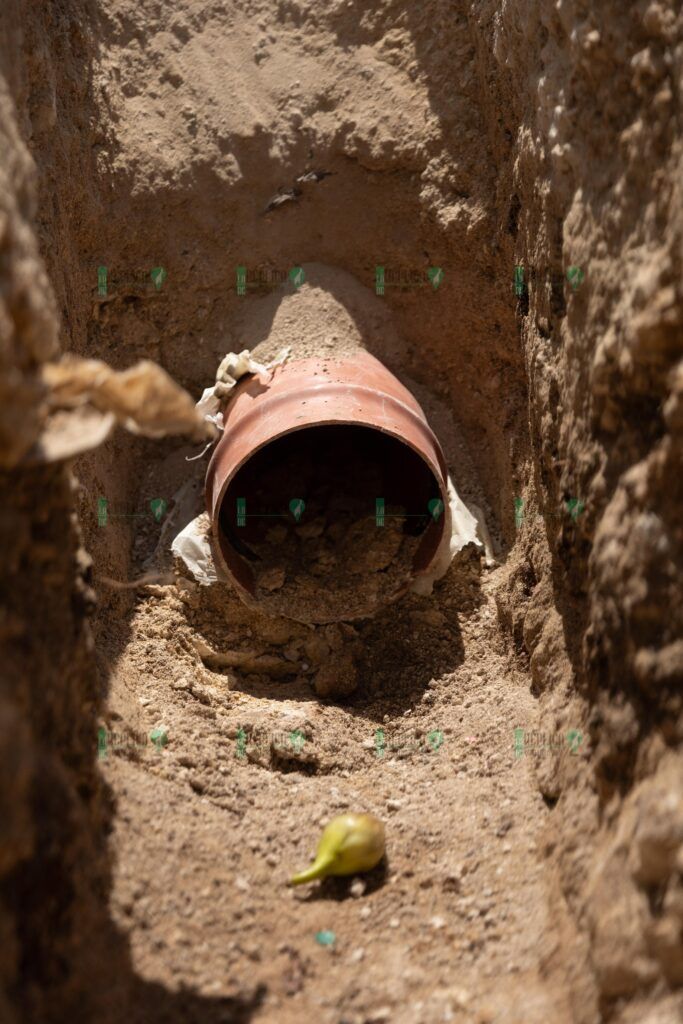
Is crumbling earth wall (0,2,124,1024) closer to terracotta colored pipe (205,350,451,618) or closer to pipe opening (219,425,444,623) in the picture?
terracotta colored pipe (205,350,451,618)

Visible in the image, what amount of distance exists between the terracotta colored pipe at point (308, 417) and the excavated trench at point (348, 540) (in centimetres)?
4

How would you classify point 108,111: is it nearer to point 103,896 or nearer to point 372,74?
point 372,74

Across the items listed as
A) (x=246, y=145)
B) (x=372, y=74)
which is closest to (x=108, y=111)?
(x=246, y=145)

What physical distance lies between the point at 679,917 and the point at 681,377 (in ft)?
3.12

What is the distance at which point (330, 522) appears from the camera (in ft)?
11.9

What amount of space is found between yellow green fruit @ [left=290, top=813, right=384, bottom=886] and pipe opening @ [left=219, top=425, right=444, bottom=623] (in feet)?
3.30

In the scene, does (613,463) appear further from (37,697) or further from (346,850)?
(37,697)

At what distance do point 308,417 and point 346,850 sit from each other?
4.42 ft

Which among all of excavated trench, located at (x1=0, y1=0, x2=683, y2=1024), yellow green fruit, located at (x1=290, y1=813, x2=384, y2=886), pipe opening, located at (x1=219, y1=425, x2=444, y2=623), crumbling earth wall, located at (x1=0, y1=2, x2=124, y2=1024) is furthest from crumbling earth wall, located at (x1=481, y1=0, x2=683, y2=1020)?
crumbling earth wall, located at (x1=0, y1=2, x2=124, y2=1024)

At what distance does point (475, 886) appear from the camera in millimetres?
2422

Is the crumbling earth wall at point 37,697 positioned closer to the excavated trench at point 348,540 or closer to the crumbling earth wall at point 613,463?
the excavated trench at point 348,540

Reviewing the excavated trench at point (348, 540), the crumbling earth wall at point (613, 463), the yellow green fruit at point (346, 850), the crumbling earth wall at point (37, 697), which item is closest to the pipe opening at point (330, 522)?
the excavated trench at point (348, 540)

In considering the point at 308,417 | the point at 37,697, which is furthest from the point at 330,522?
the point at 37,697

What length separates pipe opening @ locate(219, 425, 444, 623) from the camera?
3426 millimetres
